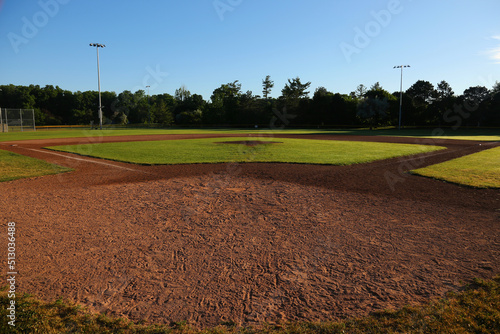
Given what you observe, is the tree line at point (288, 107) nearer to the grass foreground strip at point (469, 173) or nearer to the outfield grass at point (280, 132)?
the outfield grass at point (280, 132)

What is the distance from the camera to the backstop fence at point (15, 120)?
150 feet

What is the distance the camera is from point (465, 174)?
10688 millimetres

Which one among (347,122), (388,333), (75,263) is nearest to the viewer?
(388,333)

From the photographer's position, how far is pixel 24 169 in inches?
458

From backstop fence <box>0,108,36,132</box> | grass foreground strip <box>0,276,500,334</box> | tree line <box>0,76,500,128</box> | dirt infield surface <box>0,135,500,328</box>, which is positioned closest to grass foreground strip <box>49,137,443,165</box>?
dirt infield surface <box>0,135,500,328</box>

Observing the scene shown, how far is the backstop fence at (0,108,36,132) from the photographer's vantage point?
150ft

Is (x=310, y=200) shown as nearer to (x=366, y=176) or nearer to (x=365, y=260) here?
(x=365, y=260)

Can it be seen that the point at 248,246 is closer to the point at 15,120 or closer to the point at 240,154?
the point at 240,154

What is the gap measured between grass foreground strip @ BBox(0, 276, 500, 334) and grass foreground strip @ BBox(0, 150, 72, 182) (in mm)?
8545

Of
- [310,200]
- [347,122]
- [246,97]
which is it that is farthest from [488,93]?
[310,200]

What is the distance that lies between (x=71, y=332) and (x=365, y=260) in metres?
3.55

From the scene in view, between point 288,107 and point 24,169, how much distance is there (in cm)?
6292

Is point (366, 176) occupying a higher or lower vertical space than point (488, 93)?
lower

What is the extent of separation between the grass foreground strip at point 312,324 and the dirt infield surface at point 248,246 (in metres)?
0.13
